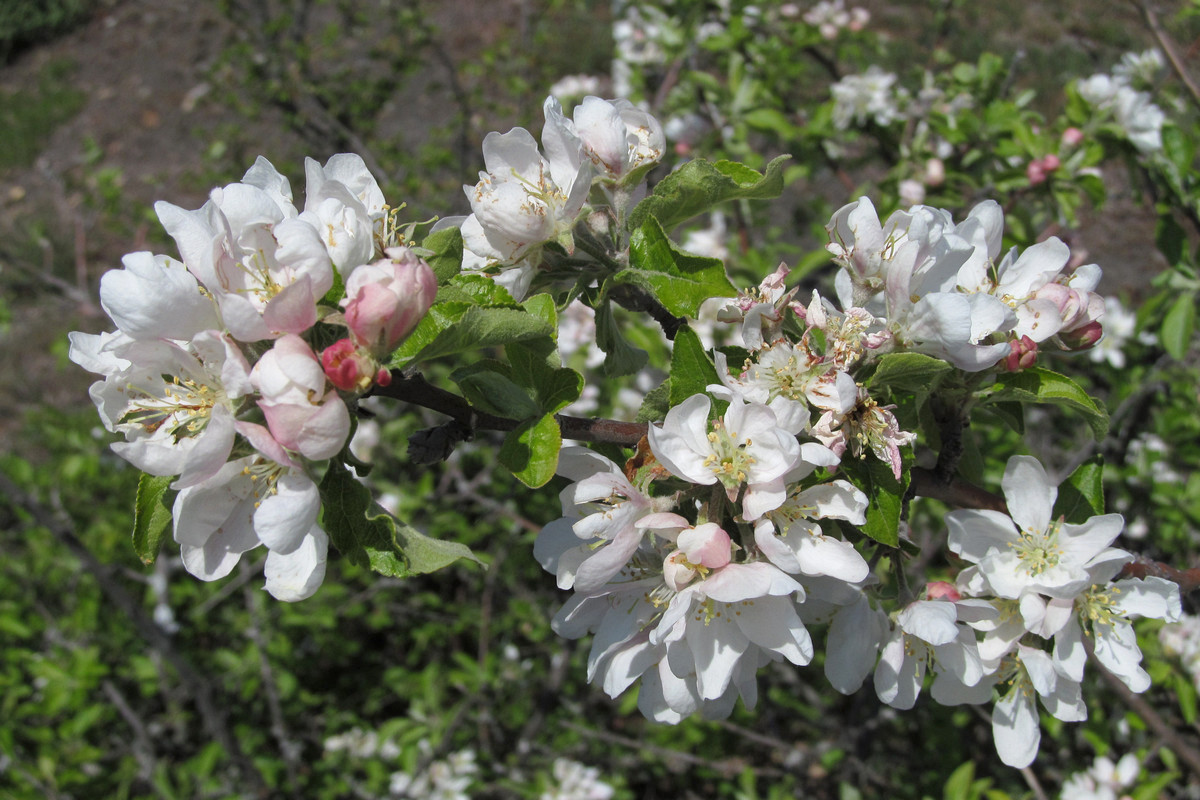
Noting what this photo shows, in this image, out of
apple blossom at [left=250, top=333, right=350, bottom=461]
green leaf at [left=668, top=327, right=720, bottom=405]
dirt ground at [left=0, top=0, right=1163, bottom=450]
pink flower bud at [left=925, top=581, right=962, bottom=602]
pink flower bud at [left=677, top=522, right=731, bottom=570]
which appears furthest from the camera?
dirt ground at [left=0, top=0, right=1163, bottom=450]

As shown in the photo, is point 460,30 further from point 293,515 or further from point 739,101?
point 293,515

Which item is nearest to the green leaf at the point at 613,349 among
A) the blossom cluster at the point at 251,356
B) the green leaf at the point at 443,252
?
the green leaf at the point at 443,252

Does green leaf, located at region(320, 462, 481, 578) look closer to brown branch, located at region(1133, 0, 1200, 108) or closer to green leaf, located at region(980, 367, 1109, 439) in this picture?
green leaf, located at region(980, 367, 1109, 439)

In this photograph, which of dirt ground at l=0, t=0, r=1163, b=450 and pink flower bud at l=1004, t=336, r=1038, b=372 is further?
dirt ground at l=0, t=0, r=1163, b=450

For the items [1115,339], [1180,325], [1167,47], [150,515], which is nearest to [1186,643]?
[1180,325]

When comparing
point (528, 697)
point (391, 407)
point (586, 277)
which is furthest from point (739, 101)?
point (528, 697)

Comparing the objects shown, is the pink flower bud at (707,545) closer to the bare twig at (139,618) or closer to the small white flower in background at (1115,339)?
the bare twig at (139,618)

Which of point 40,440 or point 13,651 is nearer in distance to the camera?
point 13,651

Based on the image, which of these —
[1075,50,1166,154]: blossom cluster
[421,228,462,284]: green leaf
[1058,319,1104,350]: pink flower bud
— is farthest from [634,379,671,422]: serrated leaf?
[1075,50,1166,154]: blossom cluster
